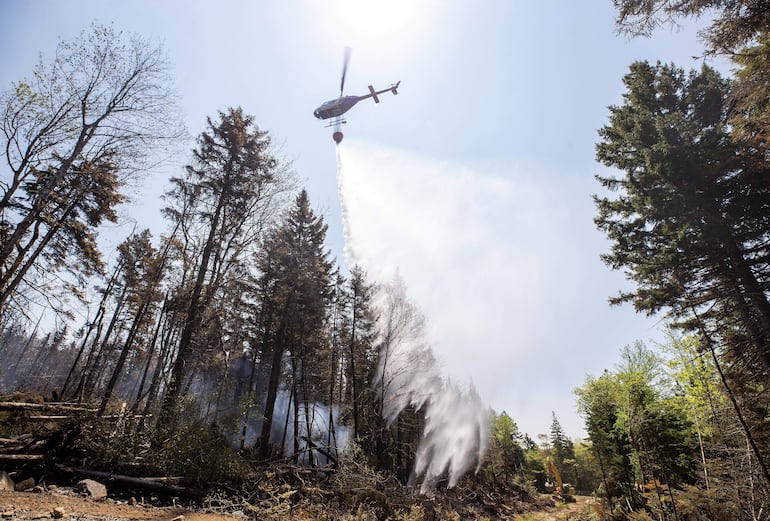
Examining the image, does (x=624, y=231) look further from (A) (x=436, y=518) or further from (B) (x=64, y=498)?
(B) (x=64, y=498)

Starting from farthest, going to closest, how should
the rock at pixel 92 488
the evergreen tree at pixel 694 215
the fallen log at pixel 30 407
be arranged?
1. the evergreen tree at pixel 694 215
2. the fallen log at pixel 30 407
3. the rock at pixel 92 488

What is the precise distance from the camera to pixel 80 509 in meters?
5.21

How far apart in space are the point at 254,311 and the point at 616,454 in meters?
24.3

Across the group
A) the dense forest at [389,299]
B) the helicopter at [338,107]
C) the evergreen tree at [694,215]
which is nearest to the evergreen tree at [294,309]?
the dense forest at [389,299]

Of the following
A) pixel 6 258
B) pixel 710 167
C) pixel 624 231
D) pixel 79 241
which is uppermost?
pixel 710 167

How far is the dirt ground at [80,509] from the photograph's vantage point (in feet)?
14.9

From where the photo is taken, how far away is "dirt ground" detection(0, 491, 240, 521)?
14.9ft

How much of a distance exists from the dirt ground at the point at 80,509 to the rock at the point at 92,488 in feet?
0.85

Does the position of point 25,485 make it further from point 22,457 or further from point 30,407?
point 30,407

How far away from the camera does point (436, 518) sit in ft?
36.9

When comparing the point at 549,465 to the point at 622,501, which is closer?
the point at 622,501

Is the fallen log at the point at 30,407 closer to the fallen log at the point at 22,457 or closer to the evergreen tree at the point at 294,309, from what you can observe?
the fallen log at the point at 22,457

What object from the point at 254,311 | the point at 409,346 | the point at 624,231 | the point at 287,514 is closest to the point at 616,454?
the point at 409,346

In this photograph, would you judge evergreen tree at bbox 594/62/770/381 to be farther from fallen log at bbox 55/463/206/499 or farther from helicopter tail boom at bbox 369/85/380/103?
fallen log at bbox 55/463/206/499
